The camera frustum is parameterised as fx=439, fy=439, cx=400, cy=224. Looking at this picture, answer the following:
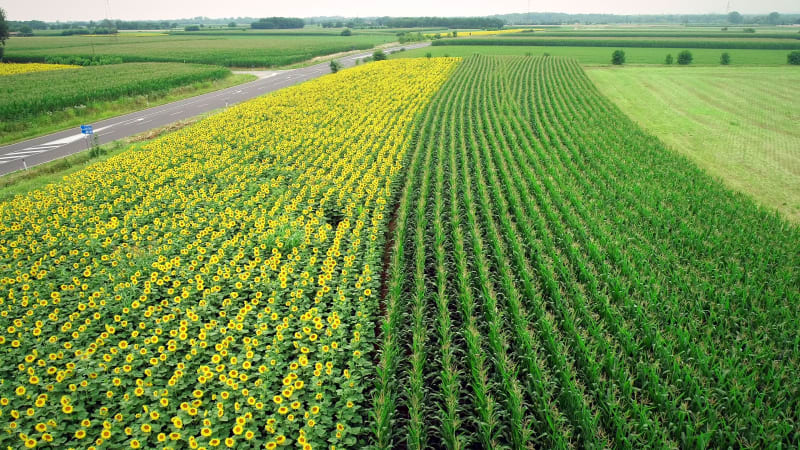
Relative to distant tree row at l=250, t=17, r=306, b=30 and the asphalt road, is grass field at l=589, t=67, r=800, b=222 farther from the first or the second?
distant tree row at l=250, t=17, r=306, b=30

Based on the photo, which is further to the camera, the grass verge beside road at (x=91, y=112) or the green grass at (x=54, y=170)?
the grass verge beside road at (x=91, y=112)

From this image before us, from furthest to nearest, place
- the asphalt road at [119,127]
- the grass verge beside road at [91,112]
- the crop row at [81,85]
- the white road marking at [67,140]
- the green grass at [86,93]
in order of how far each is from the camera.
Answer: the crop row at [81,85]
the green grass at [86,93]
the grass verge beside road at [91,112]
the white road marking at [67,140]
the asphalt road at [119,127]

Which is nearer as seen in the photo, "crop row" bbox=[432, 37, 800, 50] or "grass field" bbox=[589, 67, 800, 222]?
"grass field" bbox=[589, 67, 800, 222]

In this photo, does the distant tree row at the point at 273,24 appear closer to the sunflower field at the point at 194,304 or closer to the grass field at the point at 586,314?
the sunflower field at the point at 194,304

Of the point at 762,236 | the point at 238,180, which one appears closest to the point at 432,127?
the point at 238,180

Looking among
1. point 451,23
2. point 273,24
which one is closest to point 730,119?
point 451,23

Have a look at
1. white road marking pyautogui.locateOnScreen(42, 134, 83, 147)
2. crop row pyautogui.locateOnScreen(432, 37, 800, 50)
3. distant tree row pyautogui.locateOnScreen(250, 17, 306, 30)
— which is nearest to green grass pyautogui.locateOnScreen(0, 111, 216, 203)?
white road marking pyautogui.locateOnScreen(42, 134, 83, 147)

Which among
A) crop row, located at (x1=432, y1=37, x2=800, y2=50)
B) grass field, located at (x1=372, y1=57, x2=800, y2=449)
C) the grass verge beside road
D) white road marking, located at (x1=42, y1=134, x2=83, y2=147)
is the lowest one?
grass field, located at (x1=372, y1=57, x2=800, y2=449)

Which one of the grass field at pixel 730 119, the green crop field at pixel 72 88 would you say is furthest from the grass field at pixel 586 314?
the green crop field at pixel 72 88
